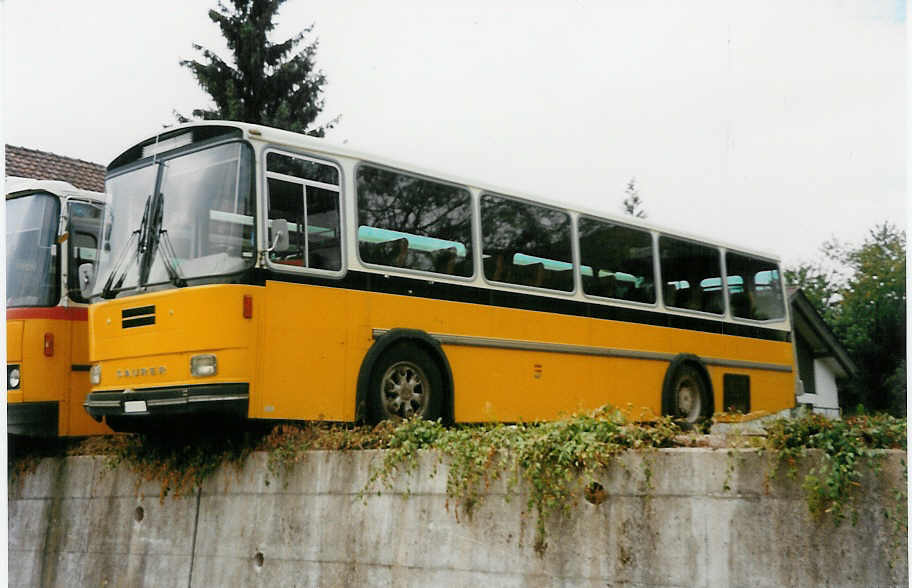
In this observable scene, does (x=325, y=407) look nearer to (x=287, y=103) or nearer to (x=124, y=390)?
(x=124, y=390)

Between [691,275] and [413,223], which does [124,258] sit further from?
[691,275]

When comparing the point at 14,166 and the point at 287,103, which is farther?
the point at 287,103

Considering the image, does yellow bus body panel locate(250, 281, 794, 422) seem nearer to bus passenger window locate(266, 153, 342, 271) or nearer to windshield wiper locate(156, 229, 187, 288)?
bus passenger window locate(266, 153, 342, 271)

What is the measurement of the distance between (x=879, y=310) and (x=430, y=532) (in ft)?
16.8

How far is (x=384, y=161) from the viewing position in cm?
1080

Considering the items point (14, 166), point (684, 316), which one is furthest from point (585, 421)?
point (14, 166)

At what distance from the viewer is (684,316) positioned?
14.6 meters

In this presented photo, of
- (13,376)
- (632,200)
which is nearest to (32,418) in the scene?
(13,376)

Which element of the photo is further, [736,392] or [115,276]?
[736,392]

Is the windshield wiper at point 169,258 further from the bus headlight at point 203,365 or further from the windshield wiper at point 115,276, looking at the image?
the bus headlight at point 203,365

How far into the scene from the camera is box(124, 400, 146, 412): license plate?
9.84 metres

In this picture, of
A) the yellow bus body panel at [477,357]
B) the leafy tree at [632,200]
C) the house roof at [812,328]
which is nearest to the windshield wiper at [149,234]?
the yellow bus body panel at [477,357]

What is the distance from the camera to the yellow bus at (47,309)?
12156 mm

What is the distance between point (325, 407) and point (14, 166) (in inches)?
428
